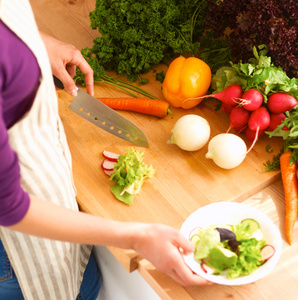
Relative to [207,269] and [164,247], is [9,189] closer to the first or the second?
[164,247]

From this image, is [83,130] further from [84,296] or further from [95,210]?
[84,296]

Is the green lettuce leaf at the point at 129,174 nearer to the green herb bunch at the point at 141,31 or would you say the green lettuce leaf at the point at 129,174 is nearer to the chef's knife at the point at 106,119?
the chef's knife at the point at 106,119

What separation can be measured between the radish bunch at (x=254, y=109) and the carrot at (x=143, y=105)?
6.5 inches

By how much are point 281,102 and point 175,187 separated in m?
0.36

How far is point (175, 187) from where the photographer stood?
1.03m

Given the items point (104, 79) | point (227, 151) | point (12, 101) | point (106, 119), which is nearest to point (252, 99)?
point (227, 151)

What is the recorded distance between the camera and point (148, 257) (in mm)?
766

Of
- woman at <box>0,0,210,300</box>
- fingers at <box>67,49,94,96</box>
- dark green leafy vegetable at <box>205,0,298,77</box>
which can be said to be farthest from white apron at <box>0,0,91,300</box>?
dark green leafy vegetable at <box>205,0,298,77</box>

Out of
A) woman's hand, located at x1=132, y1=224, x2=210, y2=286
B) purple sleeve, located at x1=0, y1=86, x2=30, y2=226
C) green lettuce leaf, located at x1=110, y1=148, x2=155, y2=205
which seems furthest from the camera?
green lettuce leaf, located at x1=110, y1=148, x2=155, y2=205

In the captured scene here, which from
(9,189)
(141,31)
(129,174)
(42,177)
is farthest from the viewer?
(141,31)

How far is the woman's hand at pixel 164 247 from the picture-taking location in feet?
2.41

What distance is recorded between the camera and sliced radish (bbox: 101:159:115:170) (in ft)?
3.44

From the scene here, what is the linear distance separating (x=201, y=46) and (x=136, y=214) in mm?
694

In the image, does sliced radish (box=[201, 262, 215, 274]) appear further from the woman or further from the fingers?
the fingers
